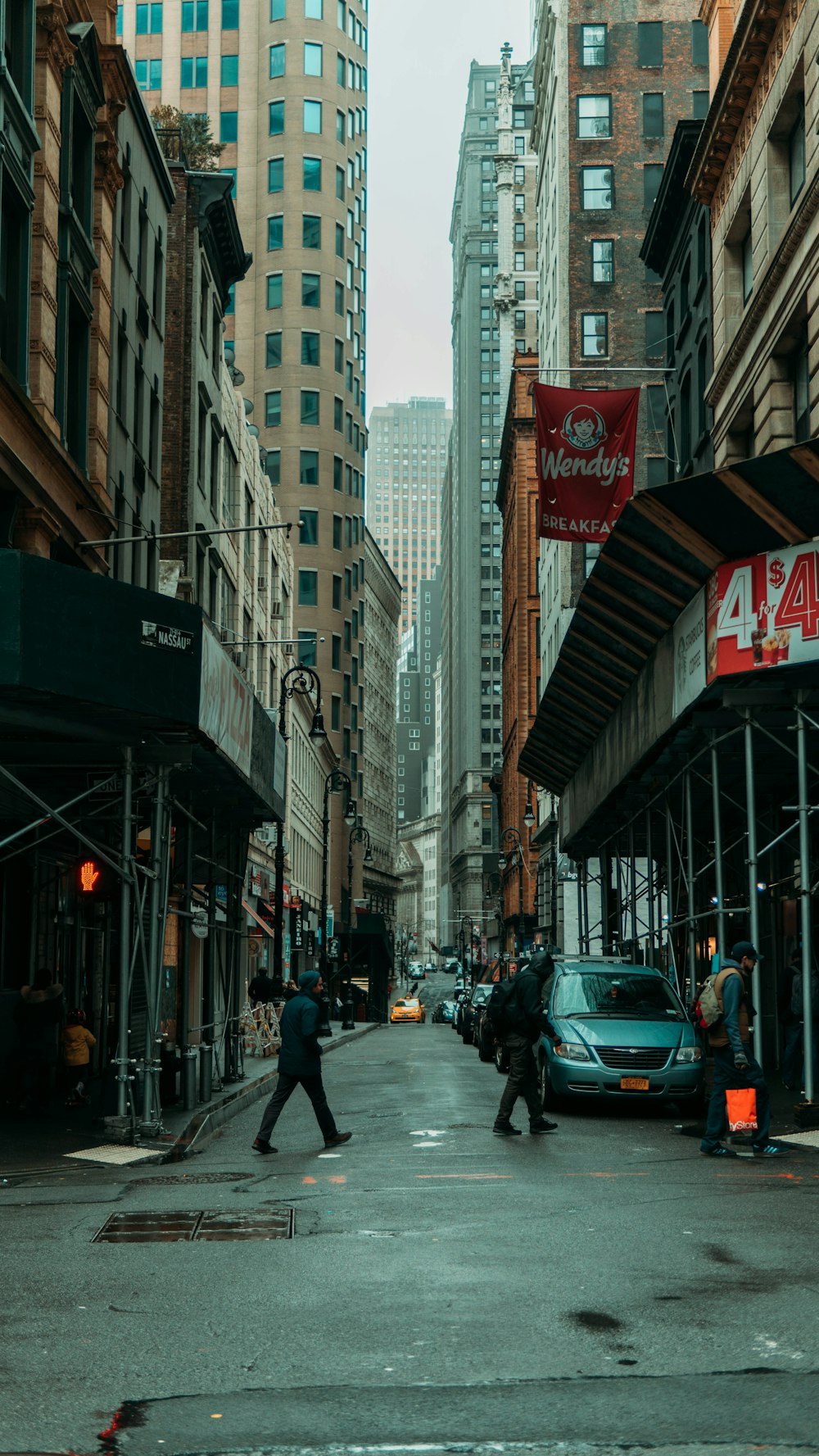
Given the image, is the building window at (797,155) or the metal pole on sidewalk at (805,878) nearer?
the metal pole on sidewalk at (805,878)

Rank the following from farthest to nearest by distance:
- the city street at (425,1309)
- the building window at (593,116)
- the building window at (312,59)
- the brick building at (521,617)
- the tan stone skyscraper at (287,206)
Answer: the building window at (312,59), the tan stone skyscraper at (287,206), the brick building at (521,617), the building window at (593,116), the city street at (425,1309)

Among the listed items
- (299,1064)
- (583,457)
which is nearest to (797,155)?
(583,457)

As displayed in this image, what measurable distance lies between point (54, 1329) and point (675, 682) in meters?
13.3

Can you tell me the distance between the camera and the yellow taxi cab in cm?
8350

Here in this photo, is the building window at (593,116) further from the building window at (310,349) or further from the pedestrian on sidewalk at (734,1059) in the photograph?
the pedestrian on sidewalk at (734,1059)

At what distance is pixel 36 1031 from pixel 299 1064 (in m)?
5.12

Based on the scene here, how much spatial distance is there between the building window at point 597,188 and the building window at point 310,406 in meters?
31.2

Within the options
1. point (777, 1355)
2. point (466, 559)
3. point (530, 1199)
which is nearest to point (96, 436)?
point (530, 1199)

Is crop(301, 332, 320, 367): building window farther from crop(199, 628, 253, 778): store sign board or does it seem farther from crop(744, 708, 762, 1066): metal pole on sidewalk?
crop(744, 708, 762, 1066): metal pole on sidewalk

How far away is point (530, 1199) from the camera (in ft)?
38.7

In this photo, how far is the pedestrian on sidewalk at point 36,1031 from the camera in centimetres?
1934

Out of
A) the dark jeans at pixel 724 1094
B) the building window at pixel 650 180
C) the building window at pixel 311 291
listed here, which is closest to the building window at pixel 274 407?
the building window at pixel 311 291

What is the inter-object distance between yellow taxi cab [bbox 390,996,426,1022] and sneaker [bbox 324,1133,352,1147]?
67.8 m

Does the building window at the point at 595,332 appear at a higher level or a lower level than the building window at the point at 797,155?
higher
